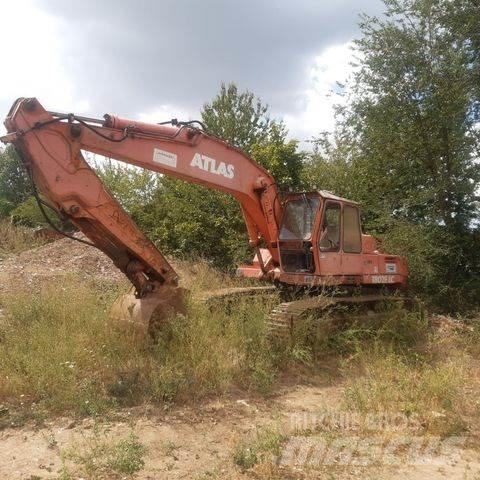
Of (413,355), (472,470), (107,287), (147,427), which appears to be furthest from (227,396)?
(107,287)

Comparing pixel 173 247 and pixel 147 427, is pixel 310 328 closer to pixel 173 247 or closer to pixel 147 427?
pixel 147 427

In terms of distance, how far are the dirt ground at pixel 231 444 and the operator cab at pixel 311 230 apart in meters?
2.81

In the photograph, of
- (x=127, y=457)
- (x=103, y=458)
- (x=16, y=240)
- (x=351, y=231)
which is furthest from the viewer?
(x=16, y=240)

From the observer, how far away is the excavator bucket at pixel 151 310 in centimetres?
645

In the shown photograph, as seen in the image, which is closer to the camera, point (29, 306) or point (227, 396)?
point (227, 396)

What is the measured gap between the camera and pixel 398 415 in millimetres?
5137

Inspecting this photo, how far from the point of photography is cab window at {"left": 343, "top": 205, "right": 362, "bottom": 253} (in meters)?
8.75

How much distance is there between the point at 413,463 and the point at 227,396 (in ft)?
6.99

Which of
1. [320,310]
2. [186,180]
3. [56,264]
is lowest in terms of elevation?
[320,310]

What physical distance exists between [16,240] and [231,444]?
15.0 m

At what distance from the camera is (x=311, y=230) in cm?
820

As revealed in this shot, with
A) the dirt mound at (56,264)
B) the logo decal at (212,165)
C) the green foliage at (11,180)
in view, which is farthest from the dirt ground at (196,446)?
the green foliage at (11,180)

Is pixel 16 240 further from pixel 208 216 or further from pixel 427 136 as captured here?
pixel 427 136

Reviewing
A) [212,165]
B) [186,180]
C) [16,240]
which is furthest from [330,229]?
[16,240]
